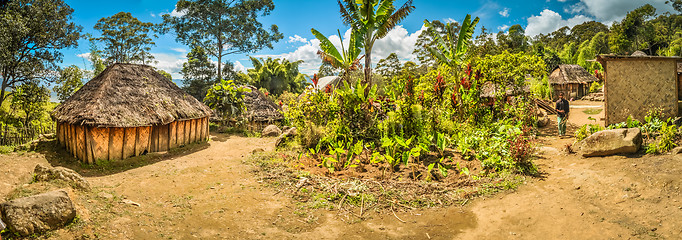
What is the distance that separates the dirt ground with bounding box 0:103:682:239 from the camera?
161 inches

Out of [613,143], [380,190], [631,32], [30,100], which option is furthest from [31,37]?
[631,32]

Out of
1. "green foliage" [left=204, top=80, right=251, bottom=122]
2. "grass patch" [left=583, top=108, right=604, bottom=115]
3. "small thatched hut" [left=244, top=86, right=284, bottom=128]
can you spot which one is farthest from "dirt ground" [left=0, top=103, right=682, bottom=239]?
"grass patch" [left=583, top=108, right=604, bottom=115]

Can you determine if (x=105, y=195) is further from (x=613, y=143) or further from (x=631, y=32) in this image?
(x=631, y=32)

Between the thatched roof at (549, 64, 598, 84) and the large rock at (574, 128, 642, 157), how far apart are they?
52.5 feet

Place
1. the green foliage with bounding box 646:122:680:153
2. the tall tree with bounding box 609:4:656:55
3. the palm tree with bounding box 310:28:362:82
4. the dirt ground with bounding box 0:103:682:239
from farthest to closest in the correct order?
the tall tree with bounding box 609:4:656:55, the palm tree with bounding box 310:28:362:82, the green foliage with bounding box 646:122:680:153, the dirt ground with bounding box 0:103:682:239

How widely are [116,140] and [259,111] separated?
6533 millimetres

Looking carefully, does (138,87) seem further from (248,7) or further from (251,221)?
(248,7)

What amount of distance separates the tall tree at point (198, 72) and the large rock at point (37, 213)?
63.3ft

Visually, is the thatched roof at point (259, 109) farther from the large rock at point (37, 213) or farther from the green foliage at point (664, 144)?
the green foliage at point (664, 144)

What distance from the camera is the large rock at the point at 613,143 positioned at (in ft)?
19.3

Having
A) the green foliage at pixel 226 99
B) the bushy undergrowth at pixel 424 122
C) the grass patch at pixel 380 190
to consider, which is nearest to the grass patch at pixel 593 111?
the bushy undergrowth at pixel 424 122

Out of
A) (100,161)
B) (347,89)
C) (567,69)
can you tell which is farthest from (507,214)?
(567,69)

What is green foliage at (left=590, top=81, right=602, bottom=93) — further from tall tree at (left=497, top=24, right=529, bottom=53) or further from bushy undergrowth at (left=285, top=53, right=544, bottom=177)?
bushy undergrowth at (left=285, top=53, right=544, bottom=177)

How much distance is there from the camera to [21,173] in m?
5.73
